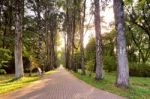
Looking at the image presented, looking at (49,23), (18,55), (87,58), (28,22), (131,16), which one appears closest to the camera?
(18,55)

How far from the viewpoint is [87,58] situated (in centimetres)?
5703

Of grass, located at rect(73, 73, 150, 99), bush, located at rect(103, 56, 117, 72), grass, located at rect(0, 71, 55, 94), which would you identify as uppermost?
bush, located at rect(103, 56, 117, 72)

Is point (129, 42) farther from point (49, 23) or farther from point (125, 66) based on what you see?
point (125, 66)

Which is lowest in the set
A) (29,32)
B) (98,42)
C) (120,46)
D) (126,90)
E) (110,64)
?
(126,90)

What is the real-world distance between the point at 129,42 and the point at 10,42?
2458cm

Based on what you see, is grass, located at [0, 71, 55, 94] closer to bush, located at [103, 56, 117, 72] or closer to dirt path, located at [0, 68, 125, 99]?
dirt path, located at [0, 68, 125, 99]

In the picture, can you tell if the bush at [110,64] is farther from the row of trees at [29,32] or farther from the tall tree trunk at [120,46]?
the tall tree trunk at [120,46]

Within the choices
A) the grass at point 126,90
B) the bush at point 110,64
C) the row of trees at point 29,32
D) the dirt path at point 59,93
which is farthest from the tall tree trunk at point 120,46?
the bush at point 110,64

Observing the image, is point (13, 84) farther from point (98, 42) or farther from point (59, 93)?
point (98, 42)

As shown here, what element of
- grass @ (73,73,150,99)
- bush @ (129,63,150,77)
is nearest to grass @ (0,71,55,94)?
grass @ (73,73,150,99)

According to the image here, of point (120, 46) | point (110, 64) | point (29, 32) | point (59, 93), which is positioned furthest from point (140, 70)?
point (59, 93)

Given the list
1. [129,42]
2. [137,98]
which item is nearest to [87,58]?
[129,42]

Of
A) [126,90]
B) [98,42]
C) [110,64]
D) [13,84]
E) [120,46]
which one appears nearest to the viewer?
[126,90]

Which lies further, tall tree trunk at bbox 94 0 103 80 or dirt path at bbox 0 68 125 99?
tall tree trunk at bbox 94 0 103 80
